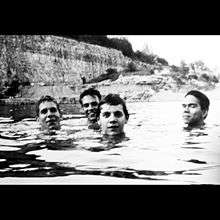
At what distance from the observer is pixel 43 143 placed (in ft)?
11.1

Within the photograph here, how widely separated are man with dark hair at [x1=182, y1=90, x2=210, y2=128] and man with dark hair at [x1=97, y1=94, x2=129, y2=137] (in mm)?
512

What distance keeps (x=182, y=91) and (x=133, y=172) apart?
82 centimetres

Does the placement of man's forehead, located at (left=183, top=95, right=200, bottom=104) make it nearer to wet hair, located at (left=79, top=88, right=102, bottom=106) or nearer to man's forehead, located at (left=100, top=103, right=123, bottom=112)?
man's forehead, located at (left=100, top=103, right=123, bottom=112)

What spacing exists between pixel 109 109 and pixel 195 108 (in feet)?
2.40

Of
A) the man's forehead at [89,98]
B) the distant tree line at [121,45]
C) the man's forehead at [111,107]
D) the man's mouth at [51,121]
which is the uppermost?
the distant tree line at [121,45]

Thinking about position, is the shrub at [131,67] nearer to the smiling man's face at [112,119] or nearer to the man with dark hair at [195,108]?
the smiling man's face at [112,119]

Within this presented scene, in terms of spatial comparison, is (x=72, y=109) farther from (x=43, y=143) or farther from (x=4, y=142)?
(x=4, y=142)

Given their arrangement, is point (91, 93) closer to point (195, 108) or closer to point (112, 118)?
point (112, 118)

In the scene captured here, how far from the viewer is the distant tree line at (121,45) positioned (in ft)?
11.1

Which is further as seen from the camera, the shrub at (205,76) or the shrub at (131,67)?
the shrub at (131,67)

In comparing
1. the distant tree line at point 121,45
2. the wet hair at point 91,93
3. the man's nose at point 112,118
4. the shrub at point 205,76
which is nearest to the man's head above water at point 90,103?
the wet hair at point 91,93

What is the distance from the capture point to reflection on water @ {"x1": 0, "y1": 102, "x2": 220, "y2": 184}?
327cm
